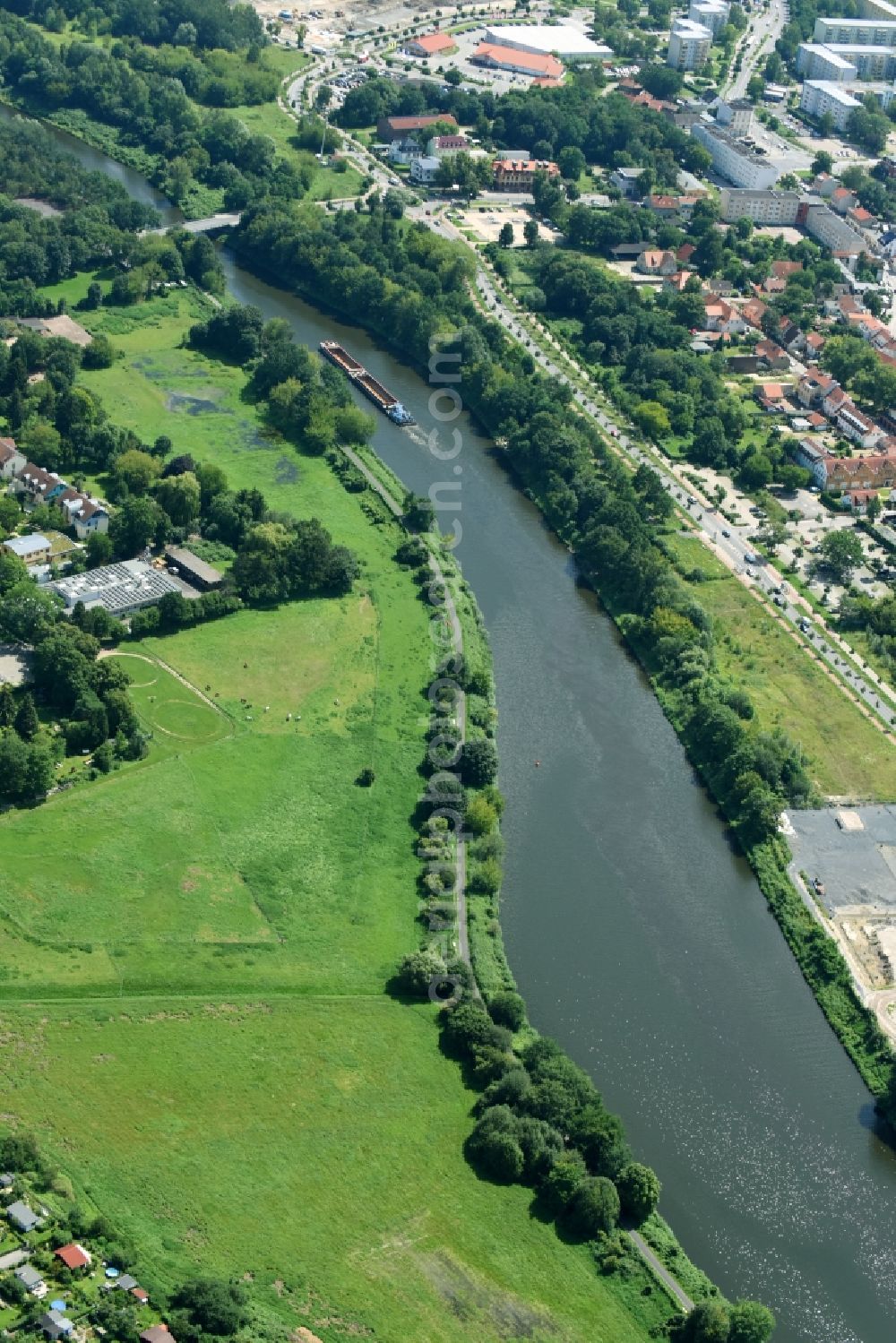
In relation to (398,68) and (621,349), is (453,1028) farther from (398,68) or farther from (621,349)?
(398,68)

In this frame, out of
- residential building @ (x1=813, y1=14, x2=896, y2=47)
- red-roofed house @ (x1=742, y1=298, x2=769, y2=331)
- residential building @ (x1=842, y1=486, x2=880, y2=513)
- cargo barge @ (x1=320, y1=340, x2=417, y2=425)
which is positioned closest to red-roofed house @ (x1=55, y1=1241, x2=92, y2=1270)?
cargo barge @ (x1=320, y1=340, x2=417, y2=425)

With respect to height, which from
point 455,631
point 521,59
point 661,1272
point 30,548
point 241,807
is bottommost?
point 241,807

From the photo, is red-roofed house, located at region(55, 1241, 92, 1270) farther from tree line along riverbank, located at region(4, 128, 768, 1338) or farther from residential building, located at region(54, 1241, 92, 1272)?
tree line along riverbank, located at region(4, 128, 768, 1338)

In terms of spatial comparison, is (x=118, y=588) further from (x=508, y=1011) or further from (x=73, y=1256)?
(x=73, y=1256)

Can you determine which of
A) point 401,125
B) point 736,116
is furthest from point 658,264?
Answer: point 736,116

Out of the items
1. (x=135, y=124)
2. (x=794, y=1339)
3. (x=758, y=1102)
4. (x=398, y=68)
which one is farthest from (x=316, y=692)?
(x=398, y=68)

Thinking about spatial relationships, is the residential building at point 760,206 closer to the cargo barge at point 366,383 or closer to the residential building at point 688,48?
the residential building at point 688,48
